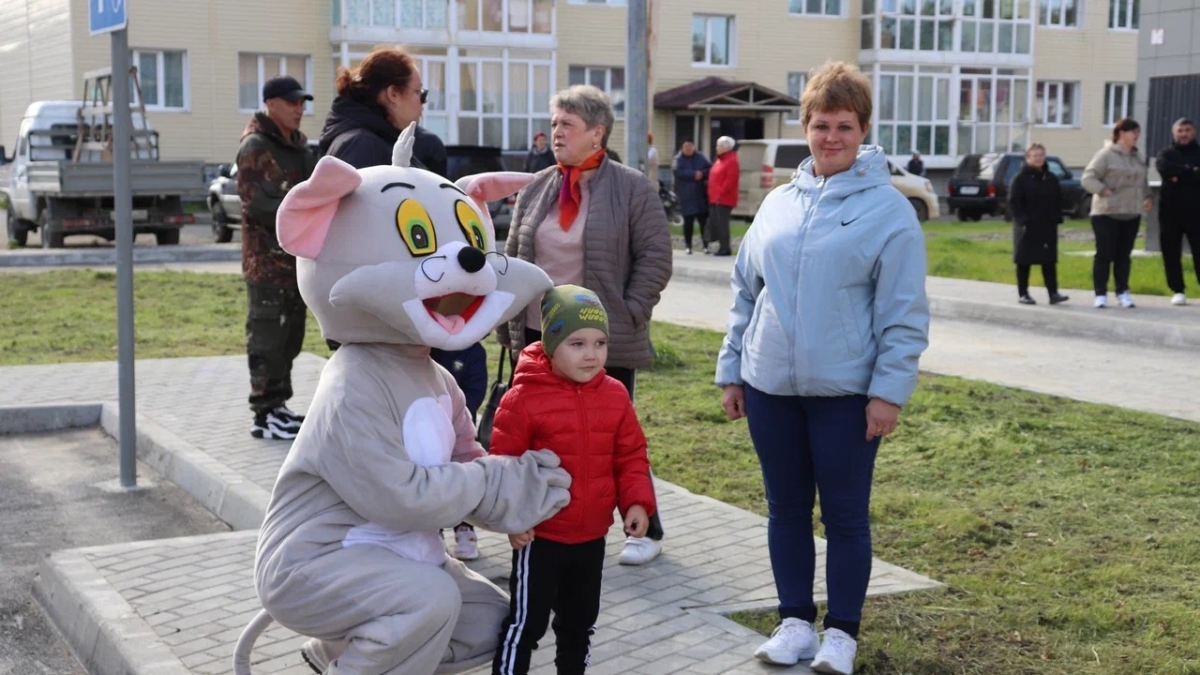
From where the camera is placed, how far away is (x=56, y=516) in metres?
7.16

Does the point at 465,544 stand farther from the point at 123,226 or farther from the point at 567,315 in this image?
the point at 123,226

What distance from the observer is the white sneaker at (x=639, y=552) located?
19.1 ft

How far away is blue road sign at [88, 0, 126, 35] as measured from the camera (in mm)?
6965

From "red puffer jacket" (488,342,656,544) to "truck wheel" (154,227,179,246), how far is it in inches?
843

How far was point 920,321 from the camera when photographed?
443 cm

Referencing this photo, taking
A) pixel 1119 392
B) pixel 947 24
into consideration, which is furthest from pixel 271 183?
pixel 947 24

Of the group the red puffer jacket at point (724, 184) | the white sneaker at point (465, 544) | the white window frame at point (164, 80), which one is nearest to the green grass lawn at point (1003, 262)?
the red puffer jacket at point (724, 184)

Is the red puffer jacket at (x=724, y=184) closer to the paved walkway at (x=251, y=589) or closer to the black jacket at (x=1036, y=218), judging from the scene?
the black jacket at (x=1036, y=218)

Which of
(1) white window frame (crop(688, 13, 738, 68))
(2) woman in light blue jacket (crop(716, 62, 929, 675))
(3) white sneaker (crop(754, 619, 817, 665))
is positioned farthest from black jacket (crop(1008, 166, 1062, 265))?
(1) white window frame (crop(688, 13, 738, 68))

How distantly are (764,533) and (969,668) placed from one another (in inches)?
69.1

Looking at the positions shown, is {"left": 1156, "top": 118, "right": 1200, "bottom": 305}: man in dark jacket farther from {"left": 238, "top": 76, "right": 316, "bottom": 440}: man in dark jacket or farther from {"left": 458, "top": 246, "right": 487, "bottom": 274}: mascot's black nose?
{"left": 458, "top": 246, "right": 487, "bottom": 274}: mascot's black nose

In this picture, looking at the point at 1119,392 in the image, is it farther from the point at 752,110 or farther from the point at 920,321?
the point at 752,110

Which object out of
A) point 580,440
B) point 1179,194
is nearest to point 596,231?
point 580,440

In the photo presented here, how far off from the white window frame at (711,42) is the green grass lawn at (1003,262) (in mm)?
15066
